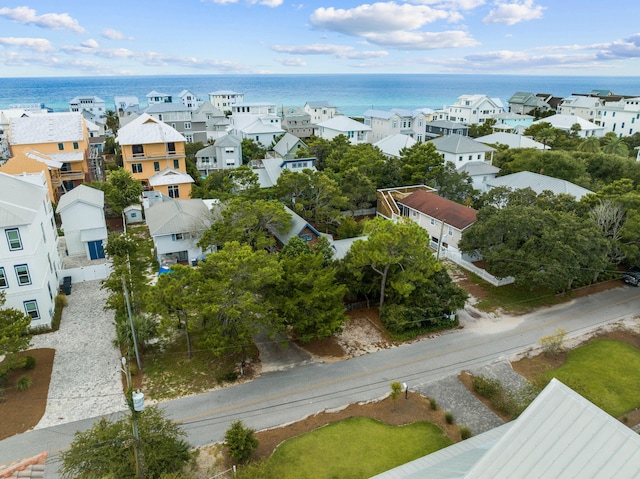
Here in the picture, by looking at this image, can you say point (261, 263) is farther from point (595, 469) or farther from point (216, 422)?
point (595, 469)

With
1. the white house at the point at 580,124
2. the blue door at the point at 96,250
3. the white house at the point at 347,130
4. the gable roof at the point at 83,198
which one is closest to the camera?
the gable roof at the point at 83,198

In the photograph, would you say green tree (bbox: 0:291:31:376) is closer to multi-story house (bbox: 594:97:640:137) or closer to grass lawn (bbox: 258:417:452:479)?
grass lawn (bbox: 258:417:452:479)

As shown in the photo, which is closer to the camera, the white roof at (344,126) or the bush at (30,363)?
the bush at (30,363)

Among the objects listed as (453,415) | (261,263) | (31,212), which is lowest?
(453,415)

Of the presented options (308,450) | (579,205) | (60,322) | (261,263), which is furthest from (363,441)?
(579,205)

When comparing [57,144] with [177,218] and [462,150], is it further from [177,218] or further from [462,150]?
[462,150]

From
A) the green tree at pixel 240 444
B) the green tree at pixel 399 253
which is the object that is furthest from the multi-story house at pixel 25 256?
the green tree at pixel 399 253

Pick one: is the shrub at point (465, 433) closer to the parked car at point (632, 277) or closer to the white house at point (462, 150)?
the parked car at point (632, 277)
